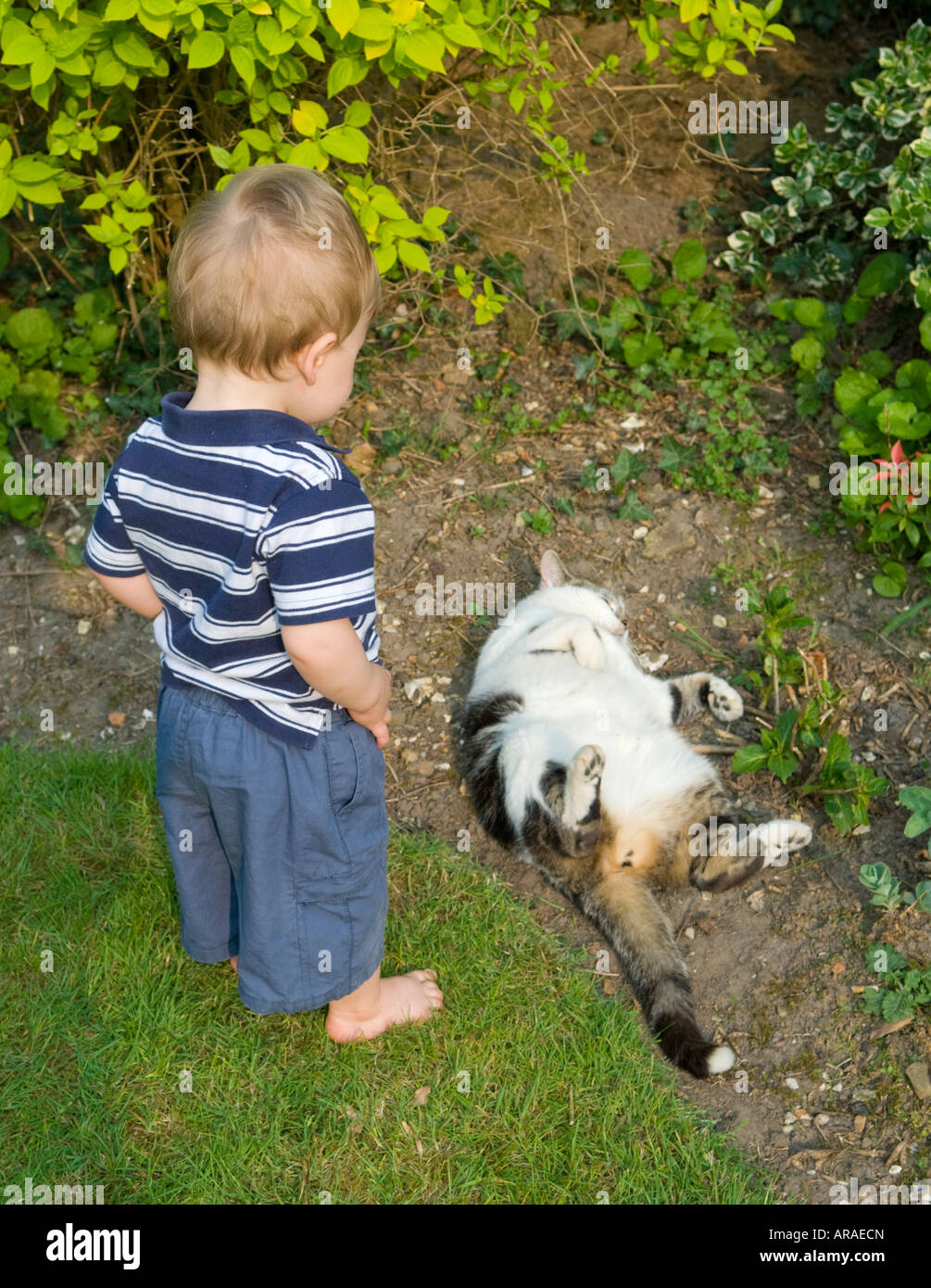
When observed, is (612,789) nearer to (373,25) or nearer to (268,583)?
(268,583)

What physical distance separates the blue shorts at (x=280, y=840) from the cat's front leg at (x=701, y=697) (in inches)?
61.7

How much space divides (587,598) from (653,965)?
142 centimetres

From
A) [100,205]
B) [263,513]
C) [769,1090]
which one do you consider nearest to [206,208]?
[263,513]

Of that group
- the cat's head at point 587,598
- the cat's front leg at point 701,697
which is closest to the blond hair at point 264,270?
the cat's head at point 587,598

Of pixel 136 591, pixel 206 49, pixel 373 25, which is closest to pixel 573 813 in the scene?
pixel 136 591

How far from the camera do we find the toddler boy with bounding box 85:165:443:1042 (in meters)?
1.98

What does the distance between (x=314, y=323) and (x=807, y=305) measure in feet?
10.0

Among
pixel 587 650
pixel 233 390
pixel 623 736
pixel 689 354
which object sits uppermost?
pixel 233 390

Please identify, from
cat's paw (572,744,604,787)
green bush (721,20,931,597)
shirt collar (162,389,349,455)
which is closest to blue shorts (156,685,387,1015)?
shirt collar (162,389,349,455)

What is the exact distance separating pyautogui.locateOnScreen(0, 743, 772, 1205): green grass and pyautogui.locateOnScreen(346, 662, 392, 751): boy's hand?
1057 millimetres

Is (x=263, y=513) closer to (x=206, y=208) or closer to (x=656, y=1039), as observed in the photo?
(x=206, y=208)

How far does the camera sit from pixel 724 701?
373 centimetres

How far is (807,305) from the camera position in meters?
4.40

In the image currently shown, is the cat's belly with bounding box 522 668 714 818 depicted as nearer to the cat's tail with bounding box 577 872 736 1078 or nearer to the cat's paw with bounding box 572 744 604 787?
the cat's paw with bounding box 572 744 604 787
